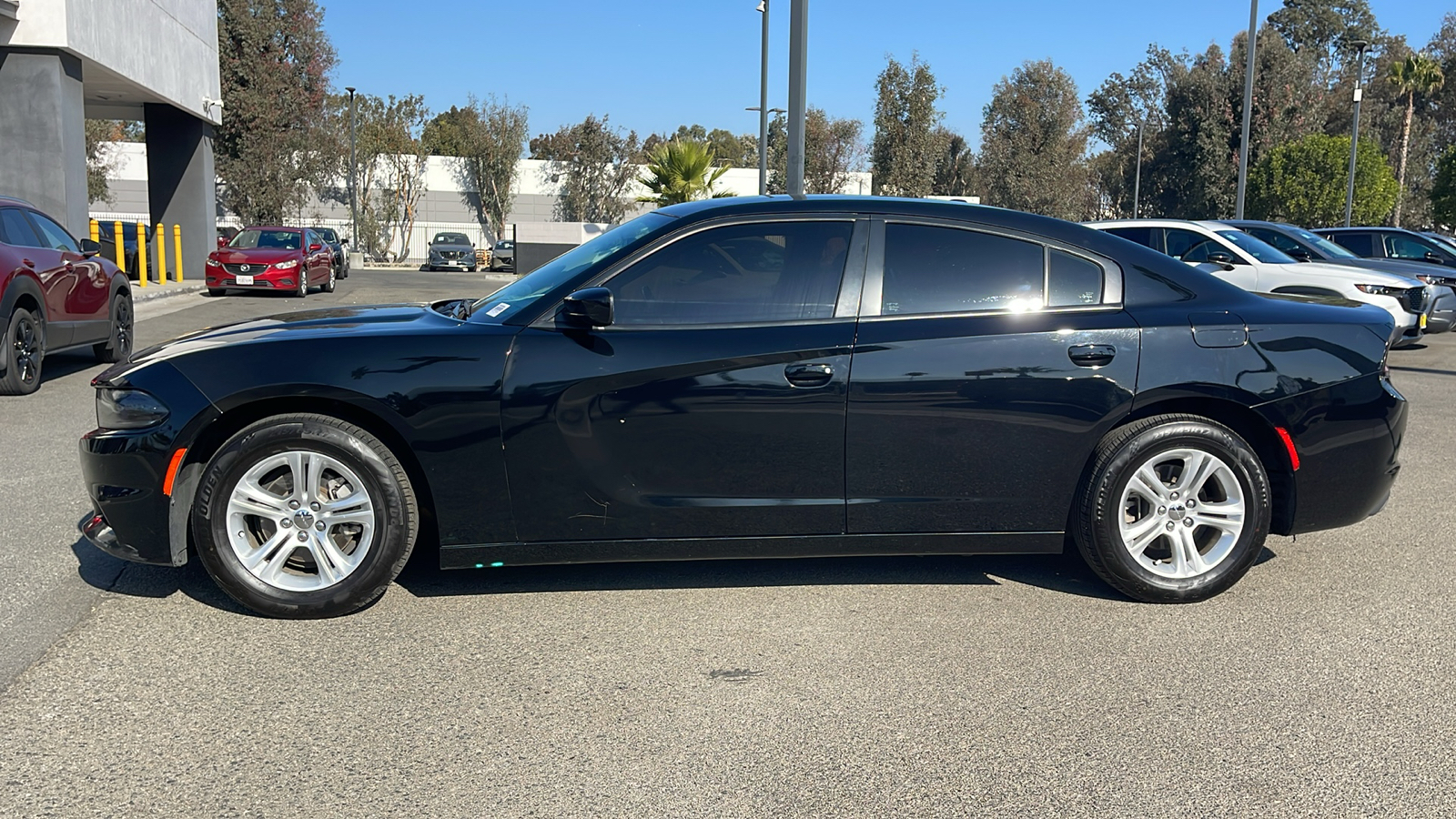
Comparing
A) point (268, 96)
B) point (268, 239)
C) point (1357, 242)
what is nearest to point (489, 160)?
point (268, 96)

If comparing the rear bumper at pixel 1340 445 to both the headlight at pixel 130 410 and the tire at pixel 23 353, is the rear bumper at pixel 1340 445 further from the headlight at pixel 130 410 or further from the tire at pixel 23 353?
the tire at pixel 23 353

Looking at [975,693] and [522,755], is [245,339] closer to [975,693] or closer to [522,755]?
[522,755]

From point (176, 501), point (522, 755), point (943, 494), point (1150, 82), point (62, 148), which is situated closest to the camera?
point (522, 755)

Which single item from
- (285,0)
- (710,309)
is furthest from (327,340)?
(285,0)

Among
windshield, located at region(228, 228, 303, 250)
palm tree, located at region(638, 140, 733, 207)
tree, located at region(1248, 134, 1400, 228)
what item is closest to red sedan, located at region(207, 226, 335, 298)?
windshield, located at region(228, 228, 303, 250)

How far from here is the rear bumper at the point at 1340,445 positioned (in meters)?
4.70

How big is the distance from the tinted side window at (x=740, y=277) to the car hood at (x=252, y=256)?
2002 cm

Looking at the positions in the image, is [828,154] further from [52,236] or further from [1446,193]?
[52,236]

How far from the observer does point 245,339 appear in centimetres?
440

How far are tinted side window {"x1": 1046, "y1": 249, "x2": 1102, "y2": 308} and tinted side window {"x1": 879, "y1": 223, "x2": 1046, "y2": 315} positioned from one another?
5cm

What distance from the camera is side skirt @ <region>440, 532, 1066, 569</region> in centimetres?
437

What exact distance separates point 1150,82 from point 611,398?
6984cm

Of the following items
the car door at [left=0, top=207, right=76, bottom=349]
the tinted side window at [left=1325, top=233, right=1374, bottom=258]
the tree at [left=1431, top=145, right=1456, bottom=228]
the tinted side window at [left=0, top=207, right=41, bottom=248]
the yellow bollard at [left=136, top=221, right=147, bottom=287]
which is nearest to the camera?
the tinted side window at [left=0, top=207, right=41, bottom=248]

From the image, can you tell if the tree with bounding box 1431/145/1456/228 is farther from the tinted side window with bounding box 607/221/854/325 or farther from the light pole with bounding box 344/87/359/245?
the tinted side window with bounding box 607/221/854/325
